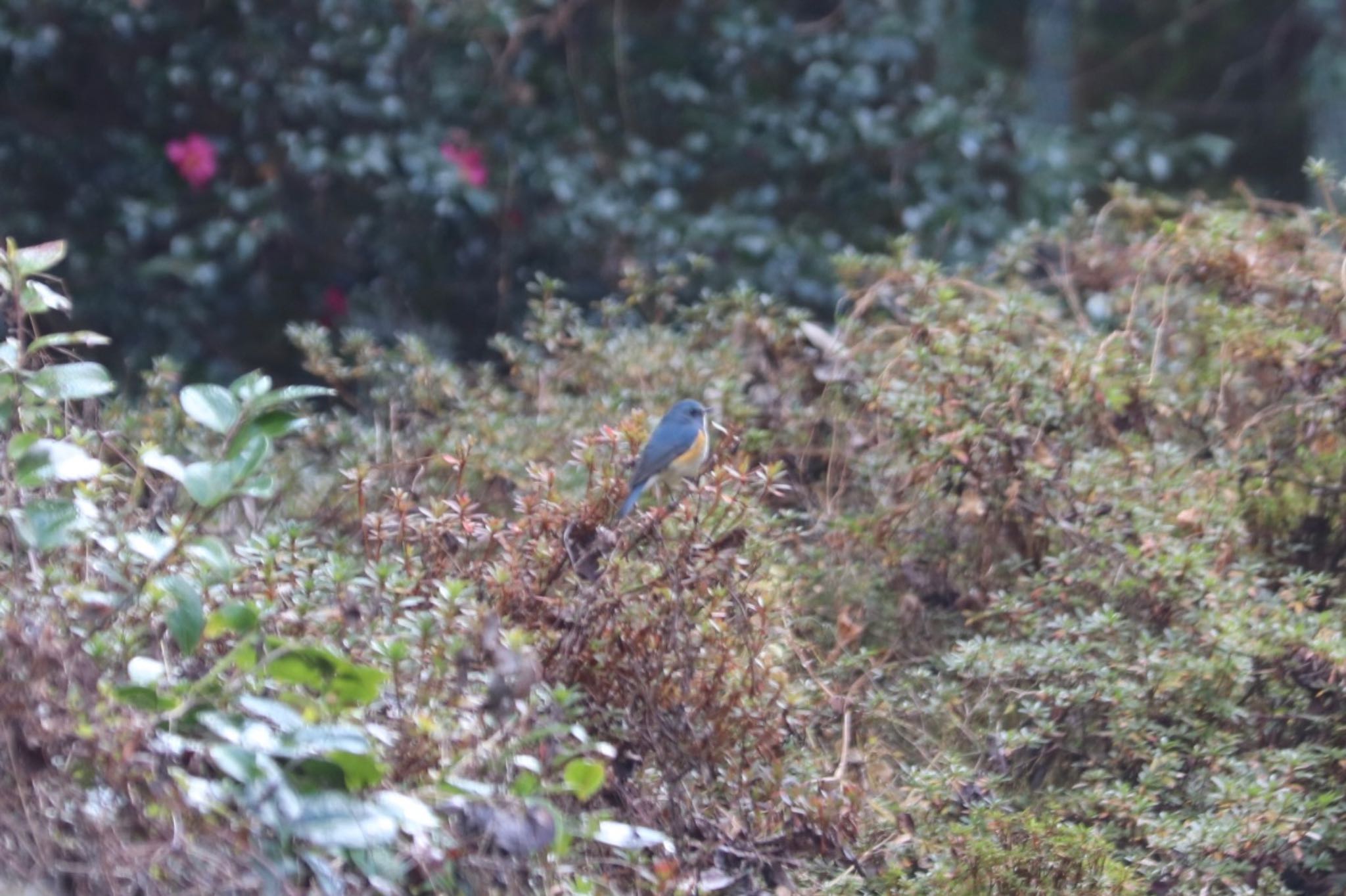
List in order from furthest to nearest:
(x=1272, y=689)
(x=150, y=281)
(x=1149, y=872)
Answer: (x=150, y=281)
(x=1272, y=689)
(x=1149, y=872)

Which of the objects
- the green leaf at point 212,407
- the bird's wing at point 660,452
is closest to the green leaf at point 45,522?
the green leaf at point 212,407

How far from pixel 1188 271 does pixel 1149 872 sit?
2.10 meters

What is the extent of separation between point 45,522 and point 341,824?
650mm

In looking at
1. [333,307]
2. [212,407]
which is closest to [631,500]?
[212,407]

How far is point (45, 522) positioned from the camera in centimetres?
211

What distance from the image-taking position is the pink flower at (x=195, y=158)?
6.12 metres

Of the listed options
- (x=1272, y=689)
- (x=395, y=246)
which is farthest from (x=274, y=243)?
(x=1272, y=689)

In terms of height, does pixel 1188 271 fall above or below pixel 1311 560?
above

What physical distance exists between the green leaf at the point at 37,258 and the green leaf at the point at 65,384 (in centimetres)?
23

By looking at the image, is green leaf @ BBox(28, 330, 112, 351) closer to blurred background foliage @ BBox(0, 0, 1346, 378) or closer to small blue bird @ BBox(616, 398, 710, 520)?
small blue bird @ BBox(616, 398, 710, 520)

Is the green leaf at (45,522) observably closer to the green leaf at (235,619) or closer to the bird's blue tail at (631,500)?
the green leaf at (235,619)

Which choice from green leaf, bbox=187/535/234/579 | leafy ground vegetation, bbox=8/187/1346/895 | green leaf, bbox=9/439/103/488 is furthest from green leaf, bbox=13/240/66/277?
green leaf, bbox=187/535/234/579

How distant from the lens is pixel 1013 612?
3.34 m

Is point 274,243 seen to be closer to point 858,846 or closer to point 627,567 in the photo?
point 627,567
